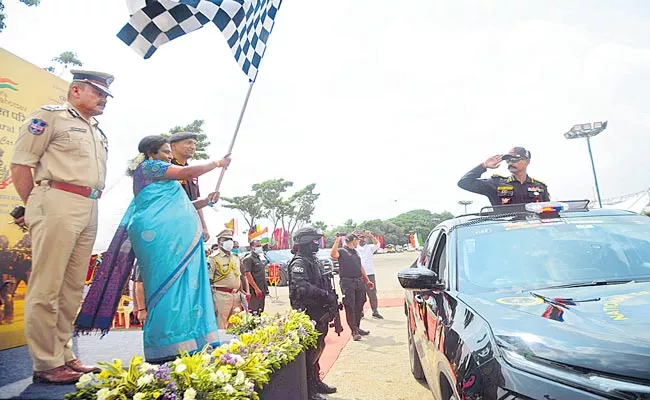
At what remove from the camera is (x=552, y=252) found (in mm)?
2766

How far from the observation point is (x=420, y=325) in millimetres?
3416

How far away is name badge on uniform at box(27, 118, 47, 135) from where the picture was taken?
7.65ft

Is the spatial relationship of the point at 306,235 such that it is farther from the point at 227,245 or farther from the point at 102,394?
the point at 102,394

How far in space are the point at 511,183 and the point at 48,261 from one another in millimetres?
4232

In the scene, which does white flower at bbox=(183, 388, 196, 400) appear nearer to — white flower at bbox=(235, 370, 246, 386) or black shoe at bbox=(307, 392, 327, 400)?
white flower at bbox=(235, 370, 246, 386)

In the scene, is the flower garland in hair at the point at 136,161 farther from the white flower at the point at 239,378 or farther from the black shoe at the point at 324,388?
the black shoe at the point at 324,388

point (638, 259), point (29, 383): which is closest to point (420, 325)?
point (638, 259)

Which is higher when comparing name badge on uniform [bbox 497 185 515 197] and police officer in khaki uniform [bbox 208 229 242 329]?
name badge on uniform [bbox 497 185 515 197]

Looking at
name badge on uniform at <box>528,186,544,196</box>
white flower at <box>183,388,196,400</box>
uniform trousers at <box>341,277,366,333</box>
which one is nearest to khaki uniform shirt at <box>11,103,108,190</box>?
white flower at <box>183,388,196,400</box>

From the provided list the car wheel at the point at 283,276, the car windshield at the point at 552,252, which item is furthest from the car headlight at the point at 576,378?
the car wheel at the point at 283,276

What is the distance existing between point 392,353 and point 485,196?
107 inches

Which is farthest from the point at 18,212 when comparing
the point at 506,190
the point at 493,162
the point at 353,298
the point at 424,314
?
the point at 353,298

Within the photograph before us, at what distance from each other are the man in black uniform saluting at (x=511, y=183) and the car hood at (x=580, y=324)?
228 cm

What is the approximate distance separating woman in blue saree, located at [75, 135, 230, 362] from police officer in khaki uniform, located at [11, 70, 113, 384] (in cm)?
16
